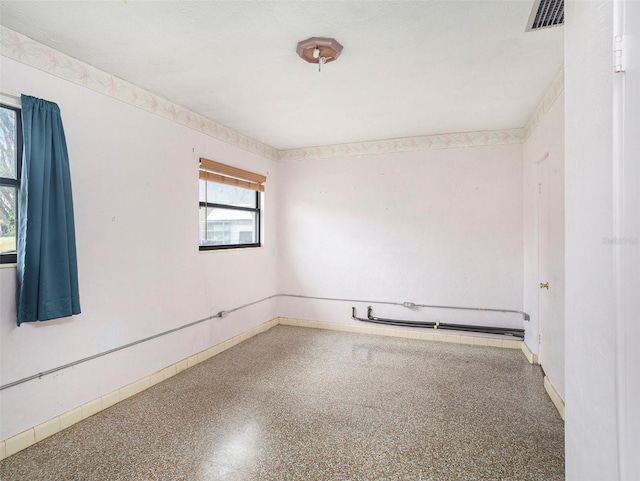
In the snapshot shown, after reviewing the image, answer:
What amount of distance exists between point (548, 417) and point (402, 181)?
2921 mm

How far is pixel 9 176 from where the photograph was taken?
216 centimetres

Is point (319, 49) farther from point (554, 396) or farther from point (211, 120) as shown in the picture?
Result: point (554, 396)

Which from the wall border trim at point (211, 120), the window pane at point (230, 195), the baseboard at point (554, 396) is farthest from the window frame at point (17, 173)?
the baseboard at point (554, 396)

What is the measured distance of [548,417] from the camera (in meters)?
2.48

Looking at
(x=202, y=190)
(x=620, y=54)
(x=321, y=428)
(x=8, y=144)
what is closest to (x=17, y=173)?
(x=8, y=144)

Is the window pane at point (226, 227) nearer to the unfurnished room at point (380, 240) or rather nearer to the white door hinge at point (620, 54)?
the unfurnished room at point (380, 240)

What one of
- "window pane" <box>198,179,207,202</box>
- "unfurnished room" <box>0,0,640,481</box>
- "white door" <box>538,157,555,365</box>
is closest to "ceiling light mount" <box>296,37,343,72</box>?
"unfurnished room" <box>0,0,640,481</box>

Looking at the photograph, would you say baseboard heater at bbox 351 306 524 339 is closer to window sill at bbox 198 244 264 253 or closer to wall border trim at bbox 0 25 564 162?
window sill at bbox 198 244 264 253

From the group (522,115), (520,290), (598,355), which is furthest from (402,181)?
(598,355)

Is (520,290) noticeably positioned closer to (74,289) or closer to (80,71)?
(74,289)

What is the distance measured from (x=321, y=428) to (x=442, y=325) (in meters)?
2.46

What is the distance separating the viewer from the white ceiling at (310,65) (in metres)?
1.91

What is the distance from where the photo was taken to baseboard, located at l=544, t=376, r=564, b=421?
2.50 meters

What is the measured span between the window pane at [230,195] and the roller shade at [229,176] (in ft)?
0.29
